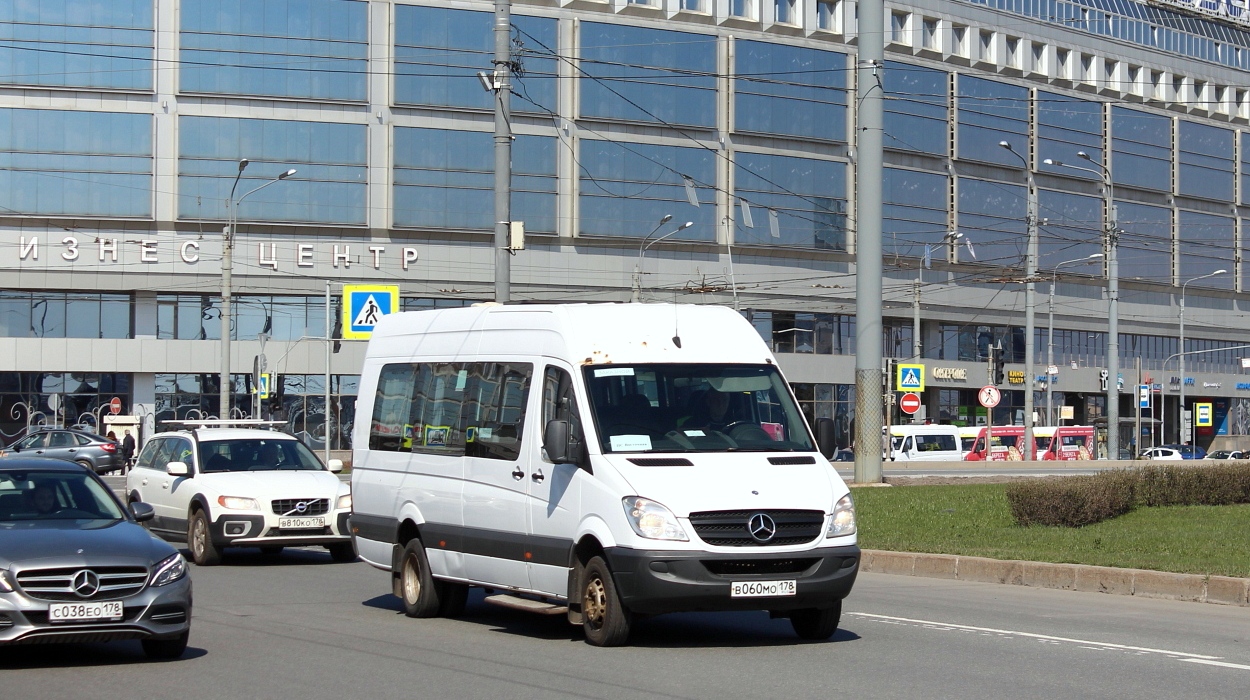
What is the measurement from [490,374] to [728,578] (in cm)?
301

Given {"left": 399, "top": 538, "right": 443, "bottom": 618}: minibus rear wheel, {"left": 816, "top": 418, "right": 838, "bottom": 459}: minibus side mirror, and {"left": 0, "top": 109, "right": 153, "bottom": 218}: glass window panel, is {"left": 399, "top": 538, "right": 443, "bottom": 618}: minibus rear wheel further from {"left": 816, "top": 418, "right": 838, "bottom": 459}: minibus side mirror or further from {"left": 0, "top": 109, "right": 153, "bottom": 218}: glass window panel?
{"left": 0, "top": 109, "right": 153, "bottom": 218}: glass window panel

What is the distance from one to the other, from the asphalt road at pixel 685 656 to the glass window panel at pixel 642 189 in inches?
1988

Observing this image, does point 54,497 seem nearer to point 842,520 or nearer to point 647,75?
point 842,520

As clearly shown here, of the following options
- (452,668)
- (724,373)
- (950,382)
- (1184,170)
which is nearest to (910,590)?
(724,373)

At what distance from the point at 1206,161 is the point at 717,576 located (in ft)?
271

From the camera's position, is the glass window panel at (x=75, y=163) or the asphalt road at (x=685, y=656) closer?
the asphalt road at (x=685, y=656)

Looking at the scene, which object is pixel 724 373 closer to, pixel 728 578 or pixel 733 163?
pixel 728 578

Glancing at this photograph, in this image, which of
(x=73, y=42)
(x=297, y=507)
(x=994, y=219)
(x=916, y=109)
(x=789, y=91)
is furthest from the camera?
(x=994, y=219)

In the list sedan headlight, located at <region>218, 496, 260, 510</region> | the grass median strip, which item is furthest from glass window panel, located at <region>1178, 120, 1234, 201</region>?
sedan headlight, located at <region>218, 496, 260, 510</region>

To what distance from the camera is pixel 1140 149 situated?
80.8 metres

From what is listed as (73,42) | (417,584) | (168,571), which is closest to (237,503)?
(417,584)

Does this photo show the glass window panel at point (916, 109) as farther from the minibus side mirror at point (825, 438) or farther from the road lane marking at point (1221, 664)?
the road lane marking at point (1221, 664)

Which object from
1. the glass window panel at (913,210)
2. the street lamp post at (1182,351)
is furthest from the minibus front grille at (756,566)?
the street lamp post at (1182,351)

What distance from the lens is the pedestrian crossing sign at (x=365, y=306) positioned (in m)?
27.9
